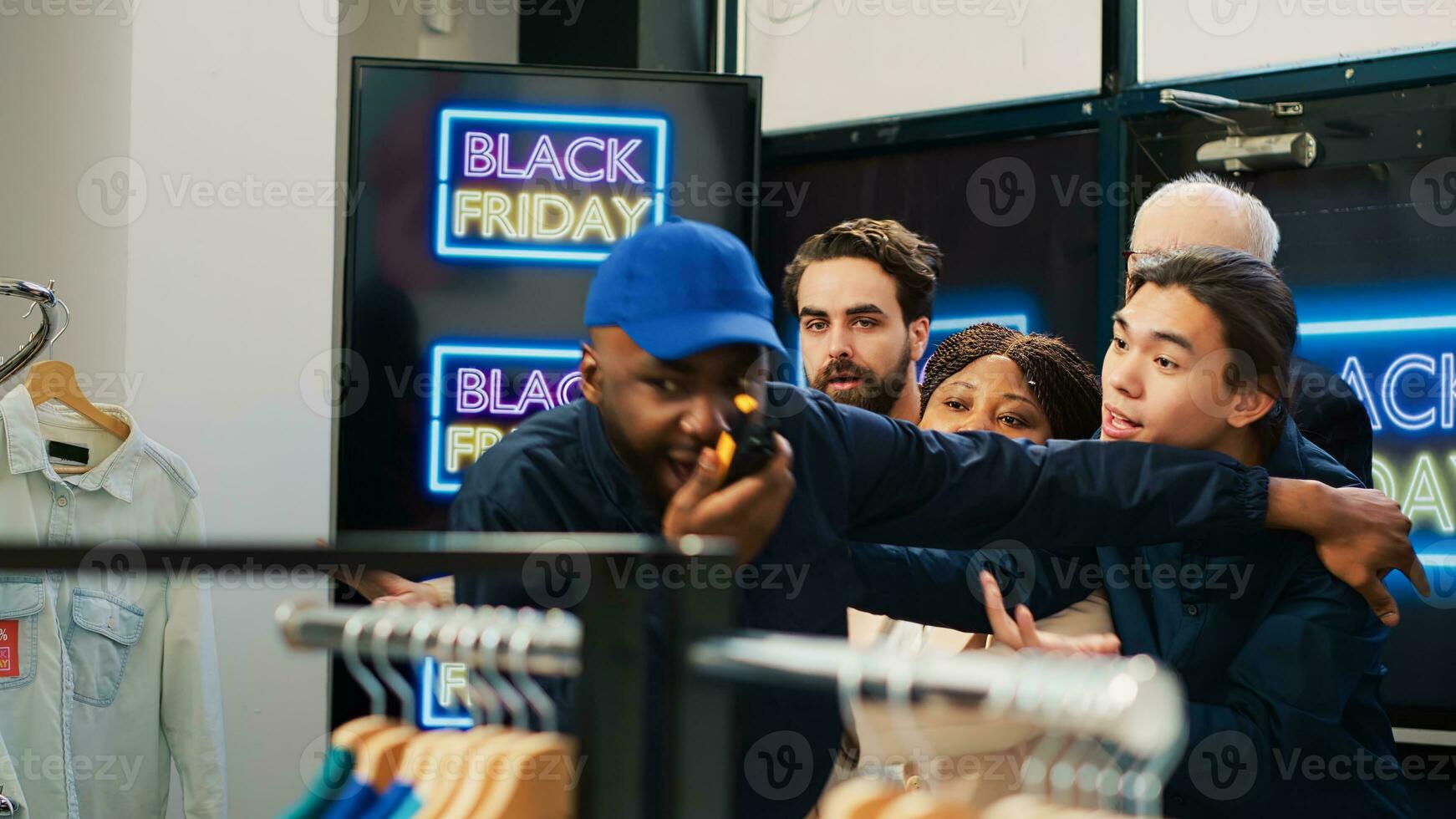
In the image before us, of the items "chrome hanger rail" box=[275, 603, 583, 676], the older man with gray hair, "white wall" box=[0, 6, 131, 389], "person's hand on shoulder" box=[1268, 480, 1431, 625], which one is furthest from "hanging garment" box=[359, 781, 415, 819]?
"white wall" box=[0, 6, 131, 389]


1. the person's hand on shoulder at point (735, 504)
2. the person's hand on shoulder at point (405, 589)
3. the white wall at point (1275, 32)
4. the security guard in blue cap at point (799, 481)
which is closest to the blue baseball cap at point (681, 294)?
the security guard in blue cap at point (799, 481)

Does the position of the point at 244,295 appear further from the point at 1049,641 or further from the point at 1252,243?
the point at 1049,641

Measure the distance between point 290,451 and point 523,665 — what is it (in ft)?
11.2

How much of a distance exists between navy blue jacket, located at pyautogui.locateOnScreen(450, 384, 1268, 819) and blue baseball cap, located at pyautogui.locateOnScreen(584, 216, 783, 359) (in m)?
0.16

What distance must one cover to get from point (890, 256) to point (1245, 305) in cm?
103

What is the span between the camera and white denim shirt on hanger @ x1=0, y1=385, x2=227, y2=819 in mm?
2779

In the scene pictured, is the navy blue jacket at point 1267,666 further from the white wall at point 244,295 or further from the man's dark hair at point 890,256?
the white wall at point 244,295

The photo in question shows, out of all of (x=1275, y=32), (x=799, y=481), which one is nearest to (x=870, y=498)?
(x=799, y=481)

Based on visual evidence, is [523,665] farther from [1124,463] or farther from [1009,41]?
[1009,41]

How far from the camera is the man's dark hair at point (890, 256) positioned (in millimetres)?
2986

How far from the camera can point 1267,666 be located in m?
1.93

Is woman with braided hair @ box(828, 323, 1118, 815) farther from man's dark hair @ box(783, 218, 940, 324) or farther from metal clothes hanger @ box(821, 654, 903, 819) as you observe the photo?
metal clothes hanger @ box(821, 654, 903, 819)

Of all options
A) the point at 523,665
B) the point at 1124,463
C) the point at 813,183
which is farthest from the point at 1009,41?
the point at 523,665

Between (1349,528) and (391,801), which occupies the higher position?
(1349,528)
